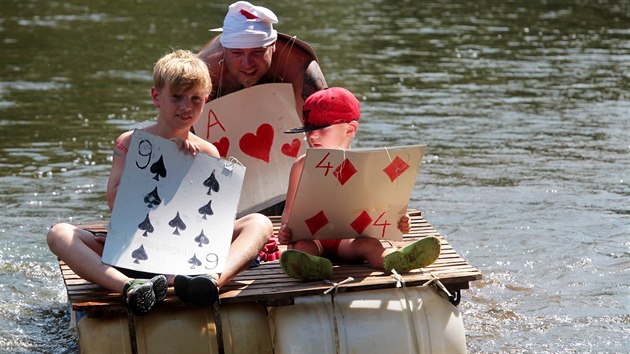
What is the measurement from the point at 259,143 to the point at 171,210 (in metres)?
1.81

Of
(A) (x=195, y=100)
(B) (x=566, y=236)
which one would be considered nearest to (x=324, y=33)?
(B) (x=566, y=236)

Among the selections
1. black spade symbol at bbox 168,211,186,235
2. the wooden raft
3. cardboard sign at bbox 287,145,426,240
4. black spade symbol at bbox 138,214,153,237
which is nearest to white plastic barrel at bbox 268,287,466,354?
the wooden raft

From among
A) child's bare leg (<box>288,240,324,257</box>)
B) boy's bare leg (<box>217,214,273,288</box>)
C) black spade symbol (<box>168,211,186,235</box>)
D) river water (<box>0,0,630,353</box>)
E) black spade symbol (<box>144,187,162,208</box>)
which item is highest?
black spade symbol (<box>144,187,162,208</box>)

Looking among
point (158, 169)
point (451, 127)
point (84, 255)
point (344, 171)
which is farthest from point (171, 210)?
point (451, 127)

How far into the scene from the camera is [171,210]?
551 centimetres

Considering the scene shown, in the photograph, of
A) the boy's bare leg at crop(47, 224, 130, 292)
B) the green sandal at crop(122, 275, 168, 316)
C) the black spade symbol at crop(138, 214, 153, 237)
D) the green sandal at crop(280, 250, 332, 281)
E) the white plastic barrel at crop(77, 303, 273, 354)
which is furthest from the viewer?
the black spade symbol at crop(138, 214, 153, 237)

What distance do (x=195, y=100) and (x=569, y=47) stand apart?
1215 cm

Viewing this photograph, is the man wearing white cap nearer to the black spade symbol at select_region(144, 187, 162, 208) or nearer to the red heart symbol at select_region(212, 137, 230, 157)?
the red heart symbol at select_region(212, 137, 230, 157)

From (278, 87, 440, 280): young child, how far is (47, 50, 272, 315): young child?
0.74 ft

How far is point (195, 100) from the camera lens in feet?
18.5

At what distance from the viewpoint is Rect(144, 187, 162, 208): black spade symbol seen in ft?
18.0

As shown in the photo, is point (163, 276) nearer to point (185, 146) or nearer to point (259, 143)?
point (185, 146)

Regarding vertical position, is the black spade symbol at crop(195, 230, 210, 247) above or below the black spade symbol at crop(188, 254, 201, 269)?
above

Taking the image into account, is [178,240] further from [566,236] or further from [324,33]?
[324,33]
